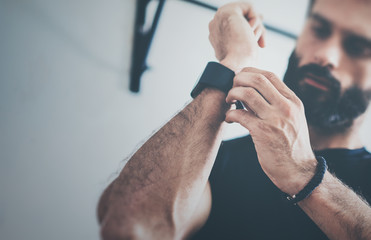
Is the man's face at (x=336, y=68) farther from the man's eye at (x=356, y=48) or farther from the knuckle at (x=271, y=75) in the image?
the knuckle at (x=271, y=75)

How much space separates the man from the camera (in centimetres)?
41

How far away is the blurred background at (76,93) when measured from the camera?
1.17m

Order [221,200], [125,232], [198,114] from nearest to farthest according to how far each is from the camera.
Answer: [125,232] → [198,114] → [221,200]

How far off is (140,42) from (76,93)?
1.74 feet

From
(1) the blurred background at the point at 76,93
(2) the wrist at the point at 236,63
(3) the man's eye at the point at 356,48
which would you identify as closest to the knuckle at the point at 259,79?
(2) the wrist at the point at 236,63

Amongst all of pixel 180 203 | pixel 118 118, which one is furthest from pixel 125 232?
pixel 118 118

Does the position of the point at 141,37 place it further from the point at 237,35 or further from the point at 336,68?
the point at 336,68

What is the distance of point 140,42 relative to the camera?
116 cm

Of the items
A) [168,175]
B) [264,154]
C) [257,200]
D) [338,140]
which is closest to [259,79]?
[264,154]

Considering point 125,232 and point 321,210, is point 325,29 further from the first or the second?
point 125,232

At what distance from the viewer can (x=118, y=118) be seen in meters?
1.38

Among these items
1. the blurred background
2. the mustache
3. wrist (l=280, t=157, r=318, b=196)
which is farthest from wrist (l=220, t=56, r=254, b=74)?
the blurred background

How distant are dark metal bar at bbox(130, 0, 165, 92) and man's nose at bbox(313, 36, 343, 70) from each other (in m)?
0.73

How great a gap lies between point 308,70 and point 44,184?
1520 mm
